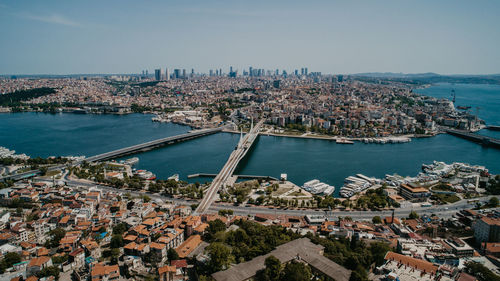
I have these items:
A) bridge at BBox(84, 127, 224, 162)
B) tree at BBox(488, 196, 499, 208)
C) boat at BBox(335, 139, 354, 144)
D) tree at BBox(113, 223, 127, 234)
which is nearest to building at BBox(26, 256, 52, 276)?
tree at BBox(113, 223, 127, 234)

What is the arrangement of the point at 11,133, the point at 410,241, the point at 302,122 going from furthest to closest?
the point at 302,122 → the point at 11,133 → the point at 410,241

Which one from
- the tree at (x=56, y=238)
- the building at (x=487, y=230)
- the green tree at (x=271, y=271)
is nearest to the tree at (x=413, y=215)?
the building at (x=487, y=230)

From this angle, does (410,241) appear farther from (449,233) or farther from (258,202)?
(258,202)

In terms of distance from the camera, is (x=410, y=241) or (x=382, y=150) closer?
(x=410, y=241)

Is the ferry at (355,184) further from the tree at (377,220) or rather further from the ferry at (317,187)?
the tree at (377,220)

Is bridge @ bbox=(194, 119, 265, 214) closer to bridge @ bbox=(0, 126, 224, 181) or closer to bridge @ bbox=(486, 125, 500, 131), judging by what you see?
bridge @ bbox=(0, 126, 224, 181)

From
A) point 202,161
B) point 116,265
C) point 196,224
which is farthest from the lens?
point 202,161

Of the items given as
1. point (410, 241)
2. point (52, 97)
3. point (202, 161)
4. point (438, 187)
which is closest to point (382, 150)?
point (438, 187)

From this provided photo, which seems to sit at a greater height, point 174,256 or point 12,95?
point 12,95
